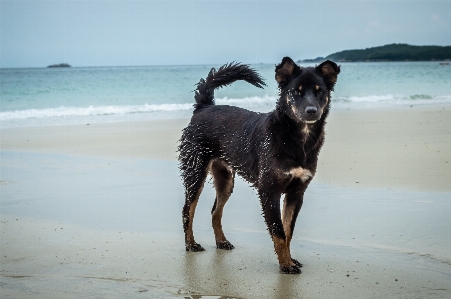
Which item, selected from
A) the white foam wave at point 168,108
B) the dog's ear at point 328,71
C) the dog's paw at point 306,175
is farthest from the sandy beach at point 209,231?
the white foam wave at point 168,108

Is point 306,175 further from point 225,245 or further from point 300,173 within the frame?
point 225,245

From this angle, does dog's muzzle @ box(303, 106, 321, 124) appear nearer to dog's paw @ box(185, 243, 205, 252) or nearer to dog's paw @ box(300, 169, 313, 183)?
dog's paw @ box(300, 169, 313, 183)

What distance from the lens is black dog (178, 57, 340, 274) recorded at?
4.82m

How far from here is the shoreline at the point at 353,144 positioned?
28.0ft

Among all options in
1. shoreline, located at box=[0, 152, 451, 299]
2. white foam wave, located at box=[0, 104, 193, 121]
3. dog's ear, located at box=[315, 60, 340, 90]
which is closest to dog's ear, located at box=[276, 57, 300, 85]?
dog's ear, located at box=[315, 60, 340, 90]

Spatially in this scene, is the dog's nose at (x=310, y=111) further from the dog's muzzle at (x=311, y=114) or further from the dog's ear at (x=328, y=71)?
the dog's ear at (x=328, y=71)

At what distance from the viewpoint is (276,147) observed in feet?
16.1

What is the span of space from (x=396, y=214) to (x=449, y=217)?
547 mm

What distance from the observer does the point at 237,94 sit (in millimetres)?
29266

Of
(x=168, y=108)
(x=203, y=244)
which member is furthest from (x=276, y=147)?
(x=168, y=108)

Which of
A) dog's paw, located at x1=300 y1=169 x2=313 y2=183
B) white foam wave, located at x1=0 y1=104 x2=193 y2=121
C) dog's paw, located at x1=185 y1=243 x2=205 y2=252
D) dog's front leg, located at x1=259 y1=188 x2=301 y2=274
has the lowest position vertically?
white foam wave, located at x1=0 y1=104 x2=193 y2=121

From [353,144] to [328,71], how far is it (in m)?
6.79

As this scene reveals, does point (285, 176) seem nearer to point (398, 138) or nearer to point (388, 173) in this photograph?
point (388, 173)

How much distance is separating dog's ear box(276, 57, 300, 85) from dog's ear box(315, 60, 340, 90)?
0.20 m
